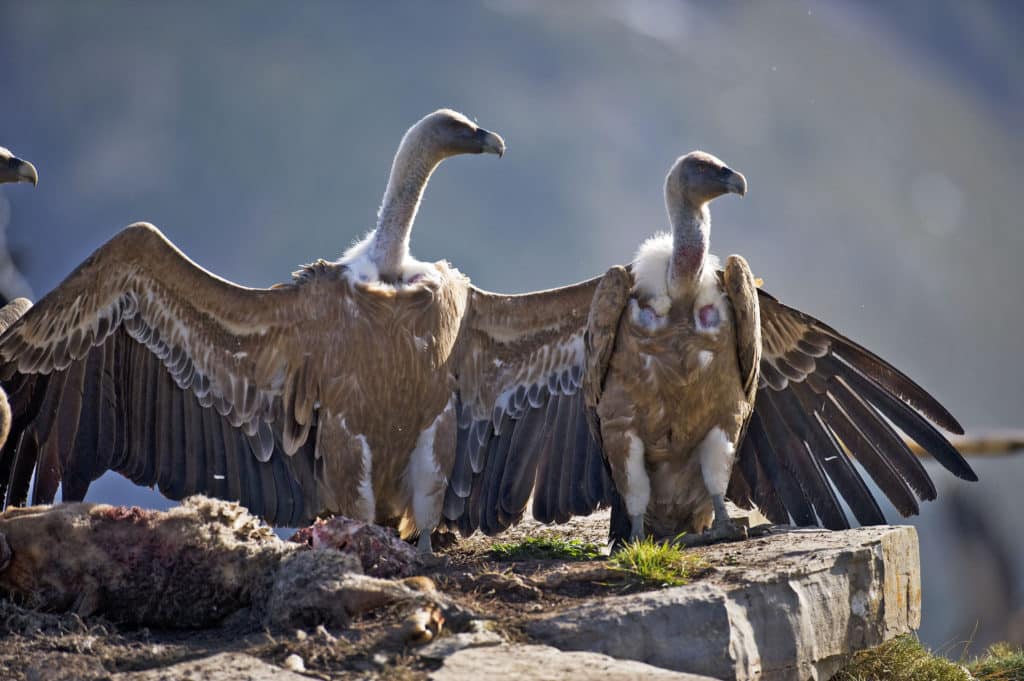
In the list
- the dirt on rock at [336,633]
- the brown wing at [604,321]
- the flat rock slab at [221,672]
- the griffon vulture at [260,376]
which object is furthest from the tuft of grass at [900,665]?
the flat rock slab at [221,672]

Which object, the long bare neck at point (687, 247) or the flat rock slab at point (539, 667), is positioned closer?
the flat rock slab at point (539, 667)

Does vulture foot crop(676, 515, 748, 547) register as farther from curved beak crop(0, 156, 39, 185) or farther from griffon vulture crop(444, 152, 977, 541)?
curved beak crop(0, 156, 39, 185)

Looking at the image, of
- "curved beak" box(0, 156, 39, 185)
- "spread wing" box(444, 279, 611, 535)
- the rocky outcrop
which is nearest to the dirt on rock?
the rocky outcrop

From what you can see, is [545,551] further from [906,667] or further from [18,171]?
[18,171]

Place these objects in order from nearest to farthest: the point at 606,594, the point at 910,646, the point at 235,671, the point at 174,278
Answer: the point at 235,671 < the point at 606,594 < the point at 910,646 < the point at 174,278

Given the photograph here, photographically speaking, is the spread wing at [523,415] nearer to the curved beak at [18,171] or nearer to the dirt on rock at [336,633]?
the dirt on rock at [336,633]

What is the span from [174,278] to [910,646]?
4597mm

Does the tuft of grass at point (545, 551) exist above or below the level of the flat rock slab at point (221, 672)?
above

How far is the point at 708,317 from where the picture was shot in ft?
20.1

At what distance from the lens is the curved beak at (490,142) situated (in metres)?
6.74

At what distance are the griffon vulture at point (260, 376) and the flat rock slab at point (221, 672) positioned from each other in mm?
2641

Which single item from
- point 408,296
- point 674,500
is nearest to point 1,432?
point 408,296

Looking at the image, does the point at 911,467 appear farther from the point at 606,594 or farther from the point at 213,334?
the point at 213,334

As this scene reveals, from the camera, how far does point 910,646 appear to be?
6.27m
